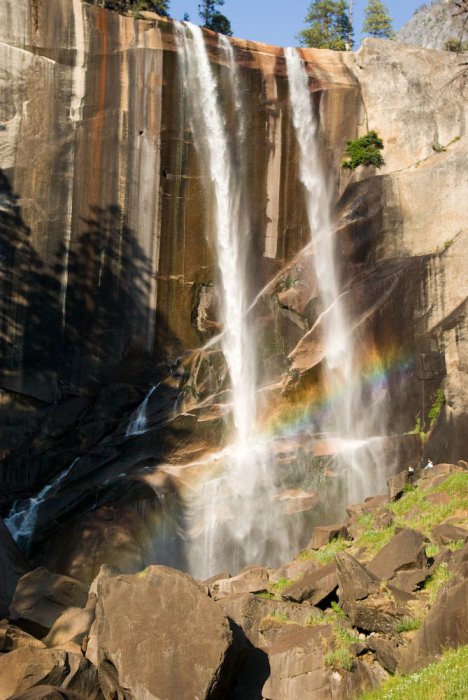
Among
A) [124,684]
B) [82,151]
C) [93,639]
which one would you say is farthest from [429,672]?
[82,151]

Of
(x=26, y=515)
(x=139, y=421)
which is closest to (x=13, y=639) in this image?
(x=26, y=515)

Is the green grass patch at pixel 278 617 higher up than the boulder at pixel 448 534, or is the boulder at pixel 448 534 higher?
the boulder at pixel 448 534

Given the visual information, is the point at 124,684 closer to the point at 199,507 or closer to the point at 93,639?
the point at 93,639

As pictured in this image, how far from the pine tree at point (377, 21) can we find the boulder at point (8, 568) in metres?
45.6

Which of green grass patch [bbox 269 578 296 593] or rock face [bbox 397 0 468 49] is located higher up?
rock face [bbox 397 0 468 49]

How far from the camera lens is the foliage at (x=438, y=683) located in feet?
26.2

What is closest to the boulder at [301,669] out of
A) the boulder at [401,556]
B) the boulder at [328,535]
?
the boulder at [401,556]

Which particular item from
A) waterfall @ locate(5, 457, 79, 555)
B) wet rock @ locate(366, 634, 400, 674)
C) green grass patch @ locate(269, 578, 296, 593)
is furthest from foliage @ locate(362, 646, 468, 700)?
waterfall @ locate(5, 457, 79, 555)

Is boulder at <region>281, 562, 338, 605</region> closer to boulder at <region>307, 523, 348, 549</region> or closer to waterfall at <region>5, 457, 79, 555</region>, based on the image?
boulder at <region>307, 523, 348, 549</region>

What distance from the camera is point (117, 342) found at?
2708 cm

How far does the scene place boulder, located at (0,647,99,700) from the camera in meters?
11.0

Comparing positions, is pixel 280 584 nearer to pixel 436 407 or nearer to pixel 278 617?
pixel 278 617

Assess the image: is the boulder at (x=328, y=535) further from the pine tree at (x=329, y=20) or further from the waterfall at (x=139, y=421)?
the pine tree at (x=329, y=20)

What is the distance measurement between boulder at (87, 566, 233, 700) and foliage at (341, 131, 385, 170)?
68.9 ft
